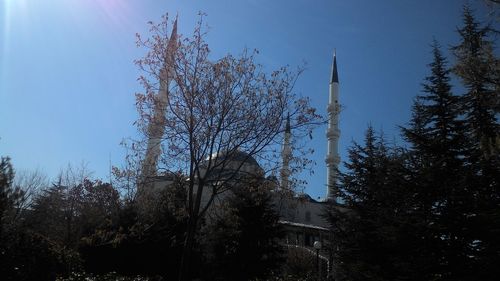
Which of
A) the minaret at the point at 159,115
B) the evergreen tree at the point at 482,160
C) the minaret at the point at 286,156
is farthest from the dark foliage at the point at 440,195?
the minaret at the point at 159,115

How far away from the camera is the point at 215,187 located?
44.2 ft

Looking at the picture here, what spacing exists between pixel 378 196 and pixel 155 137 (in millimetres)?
11788

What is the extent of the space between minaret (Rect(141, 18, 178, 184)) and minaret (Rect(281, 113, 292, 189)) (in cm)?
342

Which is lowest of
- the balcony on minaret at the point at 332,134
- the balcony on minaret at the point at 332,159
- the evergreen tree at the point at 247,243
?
the evergreen tree at the point at 247,243

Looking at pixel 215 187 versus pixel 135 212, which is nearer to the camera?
pixel 215 187

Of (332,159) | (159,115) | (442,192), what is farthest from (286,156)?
(332,159)

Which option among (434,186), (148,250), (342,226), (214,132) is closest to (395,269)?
(434,186)

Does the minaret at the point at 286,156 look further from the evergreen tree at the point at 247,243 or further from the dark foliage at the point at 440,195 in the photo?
the evergreen tree at the point at 247,243

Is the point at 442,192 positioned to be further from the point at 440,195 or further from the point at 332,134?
the point at 332,134

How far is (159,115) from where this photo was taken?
531 inches

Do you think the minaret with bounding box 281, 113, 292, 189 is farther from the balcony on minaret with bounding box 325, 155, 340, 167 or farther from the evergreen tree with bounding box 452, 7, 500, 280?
the balcony on minaret with bounding box 325, 155, 340, 167

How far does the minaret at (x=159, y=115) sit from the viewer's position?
13.4 metres

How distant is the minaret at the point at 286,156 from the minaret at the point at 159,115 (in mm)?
3421

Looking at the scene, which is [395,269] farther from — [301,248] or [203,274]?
[301,248]
